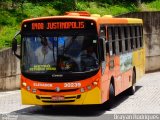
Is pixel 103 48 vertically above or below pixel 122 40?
above

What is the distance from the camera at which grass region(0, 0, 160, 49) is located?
26783mm

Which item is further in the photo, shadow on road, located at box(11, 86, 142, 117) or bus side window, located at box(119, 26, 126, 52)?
bus side window, located at box(119, 26, 126, 52)

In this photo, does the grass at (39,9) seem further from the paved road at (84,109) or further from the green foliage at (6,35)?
the paved road at (84,109)

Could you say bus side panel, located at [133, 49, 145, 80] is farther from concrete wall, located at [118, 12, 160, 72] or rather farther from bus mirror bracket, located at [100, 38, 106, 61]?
concrete wall, located at [118, 12, 160, 72]

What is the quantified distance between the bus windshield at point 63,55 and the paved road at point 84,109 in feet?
4.42

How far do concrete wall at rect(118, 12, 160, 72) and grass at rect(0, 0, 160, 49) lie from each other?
2.60m

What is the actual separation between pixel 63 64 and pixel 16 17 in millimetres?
12321

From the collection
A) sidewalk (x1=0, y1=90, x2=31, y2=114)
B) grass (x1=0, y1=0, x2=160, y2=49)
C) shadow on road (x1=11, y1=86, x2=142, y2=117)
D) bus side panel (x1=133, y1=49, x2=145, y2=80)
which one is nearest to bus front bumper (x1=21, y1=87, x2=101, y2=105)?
shadow on road (x1=11, y1=86, x2=142, y2=117)

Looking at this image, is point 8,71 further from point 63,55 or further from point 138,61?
point 63,55

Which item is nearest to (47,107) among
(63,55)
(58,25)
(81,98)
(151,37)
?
(81,98)

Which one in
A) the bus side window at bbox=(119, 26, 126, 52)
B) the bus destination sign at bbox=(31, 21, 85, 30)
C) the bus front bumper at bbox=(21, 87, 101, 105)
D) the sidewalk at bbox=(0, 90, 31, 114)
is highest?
the bus destination sign at bbox=(31, 21, 85, 30)

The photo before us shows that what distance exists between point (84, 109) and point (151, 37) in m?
15.1

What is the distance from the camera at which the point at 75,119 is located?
1584 cm

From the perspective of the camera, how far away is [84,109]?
18547 mm
